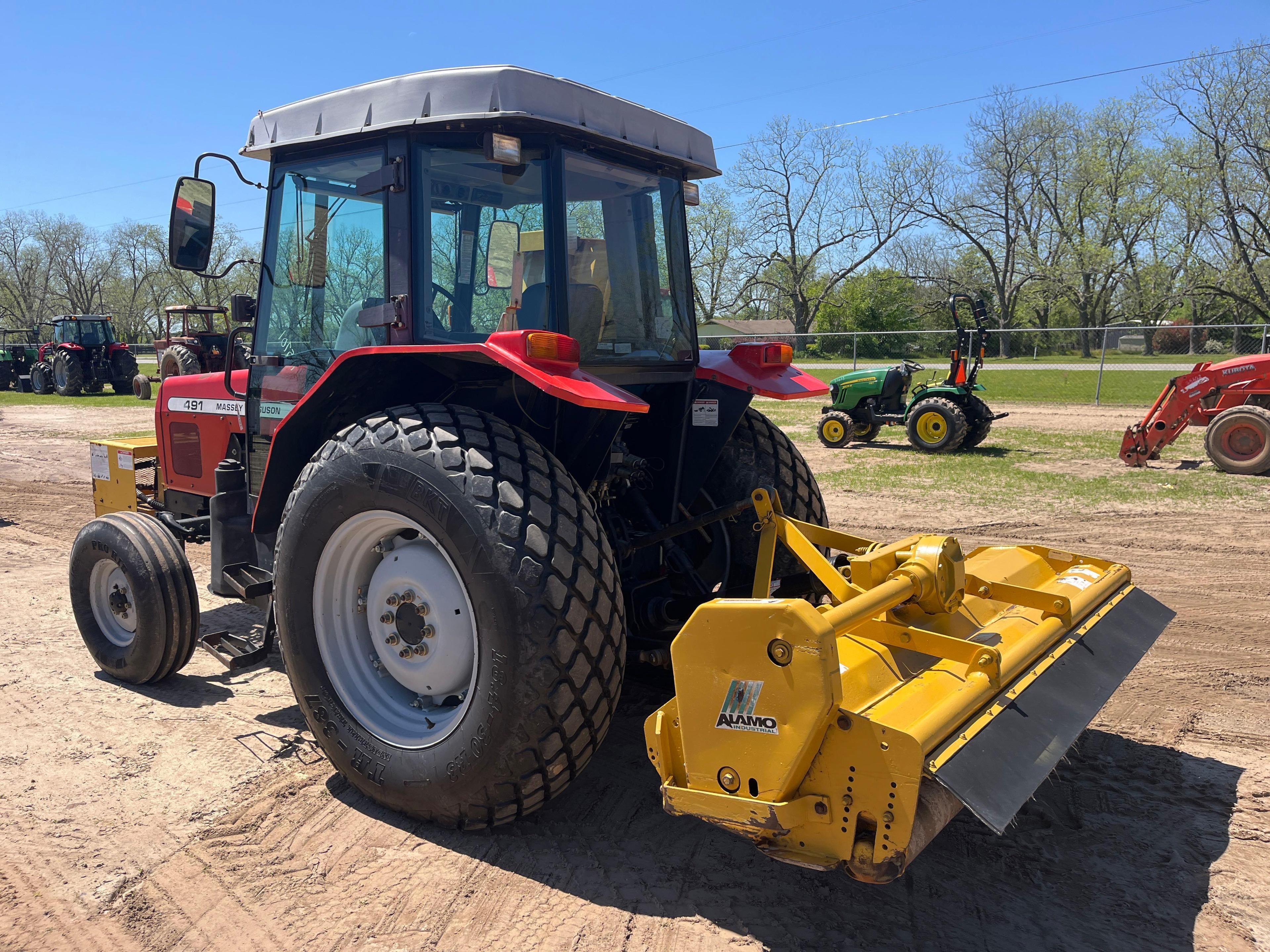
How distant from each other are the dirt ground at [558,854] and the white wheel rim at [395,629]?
35 centimetres

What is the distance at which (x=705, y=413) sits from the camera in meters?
3.81

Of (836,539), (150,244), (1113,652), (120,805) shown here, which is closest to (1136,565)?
(1113,652)

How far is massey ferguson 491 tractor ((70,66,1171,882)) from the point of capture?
2.35m

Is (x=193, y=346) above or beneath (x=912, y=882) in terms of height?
above

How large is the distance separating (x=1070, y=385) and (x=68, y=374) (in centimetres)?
2749

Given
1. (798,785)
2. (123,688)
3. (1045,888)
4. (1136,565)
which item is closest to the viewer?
(798,785)

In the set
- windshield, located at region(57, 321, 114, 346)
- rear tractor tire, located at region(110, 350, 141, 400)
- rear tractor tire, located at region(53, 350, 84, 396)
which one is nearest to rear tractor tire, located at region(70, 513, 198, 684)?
rear tractor tire, located at region(110, 350, 141, 400)

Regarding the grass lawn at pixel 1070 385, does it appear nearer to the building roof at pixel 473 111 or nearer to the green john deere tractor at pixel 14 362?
the building roof at pixel 473 111

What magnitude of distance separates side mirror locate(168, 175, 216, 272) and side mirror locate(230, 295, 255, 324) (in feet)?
0.60

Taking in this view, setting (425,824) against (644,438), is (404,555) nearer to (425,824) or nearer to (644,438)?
(425,824)

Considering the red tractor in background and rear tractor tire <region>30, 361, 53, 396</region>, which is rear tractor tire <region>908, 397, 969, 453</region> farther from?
rear tractor tire <region>30, 361, 53, 396</region>

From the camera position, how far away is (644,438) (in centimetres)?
386

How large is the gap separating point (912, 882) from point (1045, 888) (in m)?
0.39

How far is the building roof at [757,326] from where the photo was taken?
48406mm
